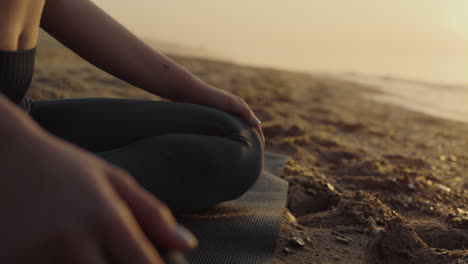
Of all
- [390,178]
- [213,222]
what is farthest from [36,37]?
[390,178]

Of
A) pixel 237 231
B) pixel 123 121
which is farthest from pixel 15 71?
pixel 237 231

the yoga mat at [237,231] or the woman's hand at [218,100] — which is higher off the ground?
the woman's hand at [218,100]

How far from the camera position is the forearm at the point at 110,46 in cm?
137

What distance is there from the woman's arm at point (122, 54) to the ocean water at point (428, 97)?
524cm

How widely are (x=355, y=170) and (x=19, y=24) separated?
79.6 inches

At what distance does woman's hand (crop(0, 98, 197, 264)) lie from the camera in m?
0.40

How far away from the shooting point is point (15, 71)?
1.11 metres

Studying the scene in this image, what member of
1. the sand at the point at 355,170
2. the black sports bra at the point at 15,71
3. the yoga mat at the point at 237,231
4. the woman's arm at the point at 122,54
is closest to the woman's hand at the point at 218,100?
the woman's arm at the point at 122,54

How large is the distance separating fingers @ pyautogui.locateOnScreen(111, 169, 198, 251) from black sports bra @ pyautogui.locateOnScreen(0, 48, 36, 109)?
0.74m

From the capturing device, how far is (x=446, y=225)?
1.77 m

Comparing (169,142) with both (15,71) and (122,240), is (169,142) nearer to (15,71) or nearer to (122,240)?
(15,71)

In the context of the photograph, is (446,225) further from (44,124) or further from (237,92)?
(237,92)

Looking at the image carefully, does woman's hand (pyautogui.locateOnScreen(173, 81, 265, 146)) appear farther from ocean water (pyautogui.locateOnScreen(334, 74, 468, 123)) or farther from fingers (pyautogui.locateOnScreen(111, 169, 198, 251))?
ocean water (pyautogui.locateOnScreen(334, 74, 468, 123))

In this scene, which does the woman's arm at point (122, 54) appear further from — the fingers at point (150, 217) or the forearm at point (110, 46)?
the fingers at point (150, 217)
